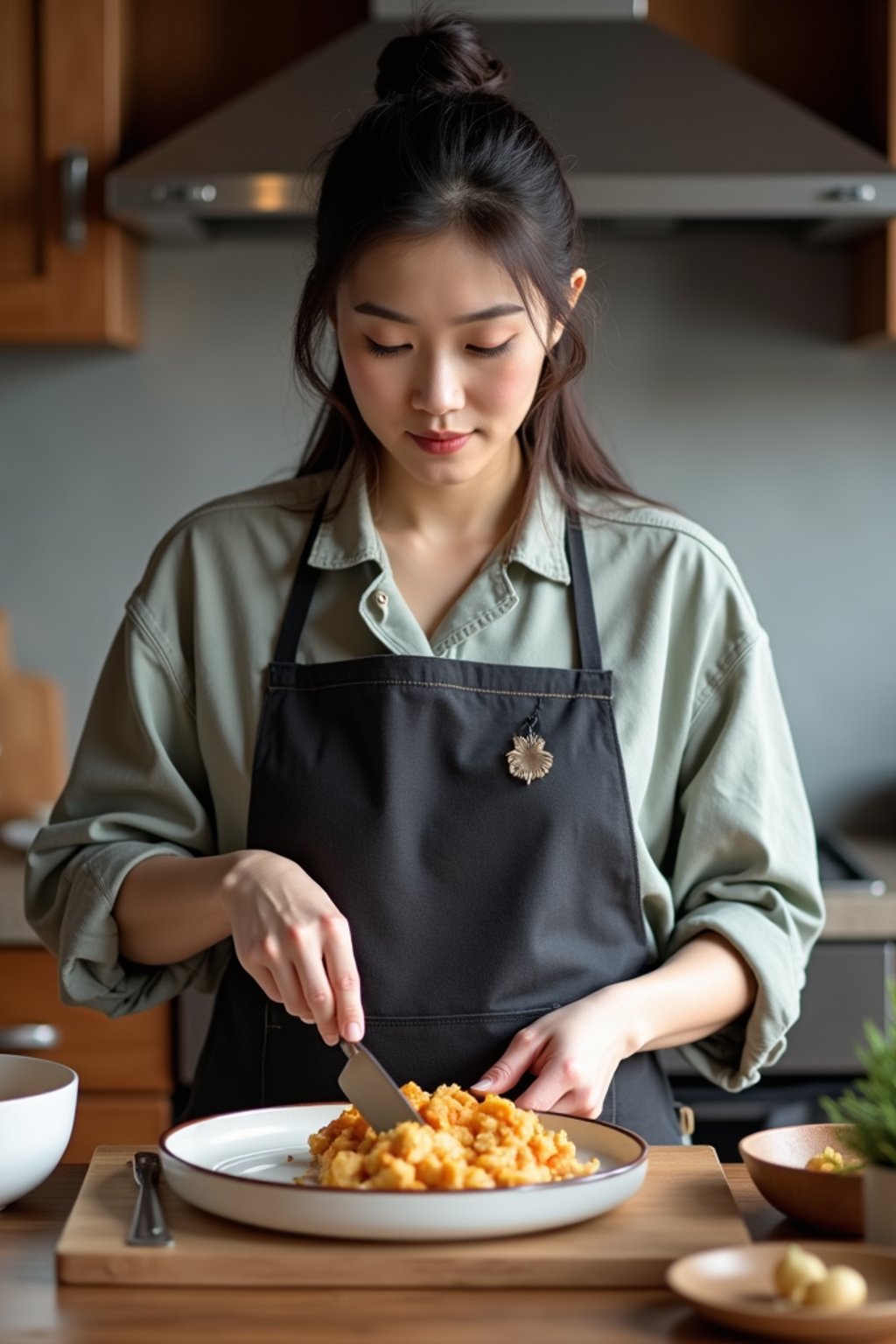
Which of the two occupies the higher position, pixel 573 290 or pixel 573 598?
pixel 573 290

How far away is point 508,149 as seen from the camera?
4.36 feet

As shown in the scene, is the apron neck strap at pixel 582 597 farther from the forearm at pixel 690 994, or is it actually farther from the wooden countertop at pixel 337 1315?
the wooden countertop at pixel 337 1315

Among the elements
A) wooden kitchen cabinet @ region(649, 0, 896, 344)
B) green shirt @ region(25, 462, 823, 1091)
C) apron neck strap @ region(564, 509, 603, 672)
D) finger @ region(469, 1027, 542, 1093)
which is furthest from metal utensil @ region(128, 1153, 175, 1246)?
wooden kitchen cabinet @ region(649, 0, 896, 344)

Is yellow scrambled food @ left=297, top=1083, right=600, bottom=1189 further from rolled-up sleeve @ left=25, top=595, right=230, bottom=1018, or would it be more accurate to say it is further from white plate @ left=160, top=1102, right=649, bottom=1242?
rolled-up sleeve @ left=25, top=595, right=230, bottom=1018

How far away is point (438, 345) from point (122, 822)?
18.5 inches

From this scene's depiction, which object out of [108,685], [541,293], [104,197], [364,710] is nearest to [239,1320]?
[364,710]

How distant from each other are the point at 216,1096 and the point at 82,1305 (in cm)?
52

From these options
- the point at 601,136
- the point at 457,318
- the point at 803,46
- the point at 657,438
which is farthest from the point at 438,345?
the point at 803,46

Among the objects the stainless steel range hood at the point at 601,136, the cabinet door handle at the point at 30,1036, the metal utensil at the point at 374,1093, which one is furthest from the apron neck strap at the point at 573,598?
the cabinet door handle at the point at 30,1036

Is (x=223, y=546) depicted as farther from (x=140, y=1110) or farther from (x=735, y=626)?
(x=140, y=1110)

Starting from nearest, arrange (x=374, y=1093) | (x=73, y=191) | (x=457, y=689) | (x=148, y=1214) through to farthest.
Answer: (x=148, y=1214), (x=374, y=1093), (x=457, y=689), (x=73, y=191)

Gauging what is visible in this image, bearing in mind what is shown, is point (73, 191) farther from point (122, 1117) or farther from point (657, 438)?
point (122, 1117)

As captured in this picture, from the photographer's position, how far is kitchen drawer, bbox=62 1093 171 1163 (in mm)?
2193

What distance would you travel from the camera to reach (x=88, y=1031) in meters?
2.21
